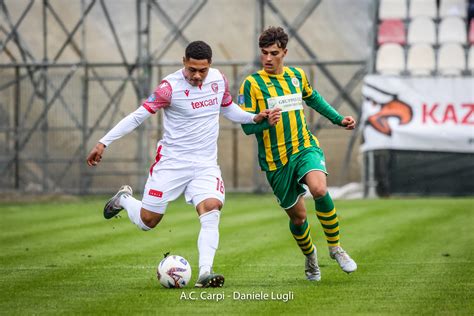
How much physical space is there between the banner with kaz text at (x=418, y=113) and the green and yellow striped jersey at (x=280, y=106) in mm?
12207

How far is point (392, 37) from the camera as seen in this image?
23438 millimetres

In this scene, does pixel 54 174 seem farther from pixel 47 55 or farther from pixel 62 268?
pixel 62 268

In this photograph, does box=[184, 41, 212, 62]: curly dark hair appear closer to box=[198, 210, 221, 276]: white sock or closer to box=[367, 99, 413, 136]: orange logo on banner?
box=[198, 210, 221, 276]: white sock

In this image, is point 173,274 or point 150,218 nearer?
point 173,274

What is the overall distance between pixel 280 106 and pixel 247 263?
196 centimetres

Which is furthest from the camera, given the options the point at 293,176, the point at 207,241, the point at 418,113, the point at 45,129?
the point at 45,129

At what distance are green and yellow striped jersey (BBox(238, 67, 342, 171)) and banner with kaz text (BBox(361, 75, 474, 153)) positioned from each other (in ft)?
40.1

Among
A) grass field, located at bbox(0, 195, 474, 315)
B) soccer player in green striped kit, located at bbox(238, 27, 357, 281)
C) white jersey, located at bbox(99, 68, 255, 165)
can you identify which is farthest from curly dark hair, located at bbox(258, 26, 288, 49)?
grass field, located at bbox(0, 195, 474, 315)

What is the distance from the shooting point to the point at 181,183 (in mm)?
9789

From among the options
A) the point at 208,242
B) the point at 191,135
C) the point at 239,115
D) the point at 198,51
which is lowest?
the point at 208,242

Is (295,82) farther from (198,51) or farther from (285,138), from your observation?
(198,51)

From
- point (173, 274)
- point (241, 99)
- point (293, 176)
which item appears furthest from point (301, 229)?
point (173, 274)

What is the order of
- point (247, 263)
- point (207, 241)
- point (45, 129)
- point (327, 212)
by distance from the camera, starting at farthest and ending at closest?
point (45, 129) → point (247, 263) → point (327, 212) → point (207, 241)

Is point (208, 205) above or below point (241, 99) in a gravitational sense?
below
